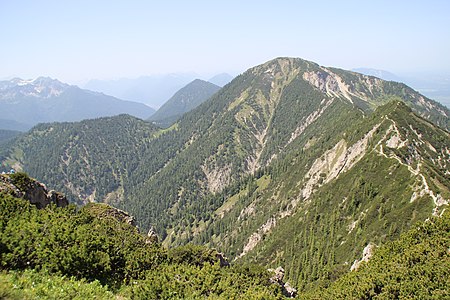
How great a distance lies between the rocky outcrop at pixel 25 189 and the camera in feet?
193

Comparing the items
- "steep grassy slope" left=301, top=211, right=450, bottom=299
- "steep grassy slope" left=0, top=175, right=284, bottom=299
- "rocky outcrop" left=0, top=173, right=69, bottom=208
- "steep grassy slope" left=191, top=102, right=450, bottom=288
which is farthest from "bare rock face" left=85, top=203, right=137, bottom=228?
"steep grassy slope" left=191, top=102, right=450, bottom=288

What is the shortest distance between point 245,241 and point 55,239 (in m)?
155

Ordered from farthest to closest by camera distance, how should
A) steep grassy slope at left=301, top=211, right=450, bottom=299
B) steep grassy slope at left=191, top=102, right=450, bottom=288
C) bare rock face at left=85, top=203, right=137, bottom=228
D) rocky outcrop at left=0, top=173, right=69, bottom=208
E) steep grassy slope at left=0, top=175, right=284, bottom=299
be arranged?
steep grassy slope at left=191, top=102, right=450, bottom=288 → bare rock face at left=85, top=203, right=137, bottom=228 → rocky outcrop at left=0, top=173, right=69, bottom=208 → steep grassy slope at left=301, top=211, right=450, bottom=299 → steep grassy slope at left=0, top=175, right=284, bottom=299

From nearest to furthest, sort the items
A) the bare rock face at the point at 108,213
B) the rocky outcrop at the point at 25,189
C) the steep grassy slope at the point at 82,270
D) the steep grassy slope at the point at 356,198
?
the steep grassy slope at the point at 82,270, the rocky outcrop at the point at 25,189, the bare rock face at the point at 108,213, the steep grassy slope at the point at 356,198

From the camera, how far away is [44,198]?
227 feet

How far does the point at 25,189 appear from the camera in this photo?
64.0 m

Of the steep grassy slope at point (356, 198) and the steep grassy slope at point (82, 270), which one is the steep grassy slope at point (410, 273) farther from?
the steep grassy slope at point (356, 198)

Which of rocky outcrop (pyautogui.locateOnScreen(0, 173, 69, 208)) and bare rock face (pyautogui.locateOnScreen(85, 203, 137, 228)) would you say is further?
bare rock face (pyautogui.locateOnScreen(85, 203, 137, 228))

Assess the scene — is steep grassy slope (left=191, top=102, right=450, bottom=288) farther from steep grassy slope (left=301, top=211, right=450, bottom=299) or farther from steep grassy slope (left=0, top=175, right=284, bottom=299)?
steep grassy slope (left=0, top=175, right=284, bottom=299)

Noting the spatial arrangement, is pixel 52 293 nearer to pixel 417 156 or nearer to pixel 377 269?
pixel 377 269

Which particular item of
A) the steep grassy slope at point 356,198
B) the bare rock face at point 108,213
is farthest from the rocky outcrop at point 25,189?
the steep grassy slope at point 356,198

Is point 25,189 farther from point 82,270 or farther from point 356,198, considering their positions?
point 356,198

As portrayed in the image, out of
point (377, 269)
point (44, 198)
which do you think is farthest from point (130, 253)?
point (377, 269)

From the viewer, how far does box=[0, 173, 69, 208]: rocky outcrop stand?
193 ft
